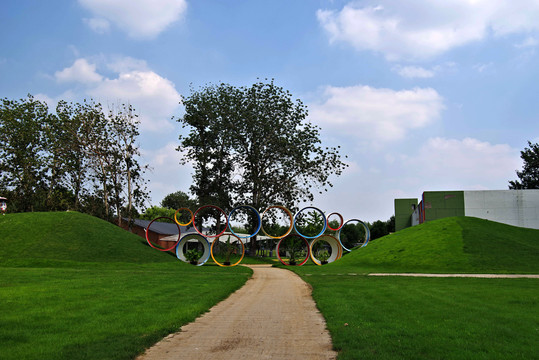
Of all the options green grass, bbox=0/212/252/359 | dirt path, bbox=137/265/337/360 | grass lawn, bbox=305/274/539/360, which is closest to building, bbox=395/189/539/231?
grass lawn, bbox=305/274/539/360

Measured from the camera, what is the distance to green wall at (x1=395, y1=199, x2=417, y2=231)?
86.8 m

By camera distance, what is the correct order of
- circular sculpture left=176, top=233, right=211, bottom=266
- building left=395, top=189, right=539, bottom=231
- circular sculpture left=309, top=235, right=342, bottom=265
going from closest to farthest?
1. circular sculpture left=176, top=233, right=211, bottom=266
2. circular sculpture left=309, top=235, right=342, bottom=265
3. building left=395, top=189, right=539, bottom=231

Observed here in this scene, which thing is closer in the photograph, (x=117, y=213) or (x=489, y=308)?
(x=489, y=308)

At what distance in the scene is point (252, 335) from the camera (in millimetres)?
8672

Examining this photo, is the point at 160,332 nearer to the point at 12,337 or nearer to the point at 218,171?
the point at 12,337

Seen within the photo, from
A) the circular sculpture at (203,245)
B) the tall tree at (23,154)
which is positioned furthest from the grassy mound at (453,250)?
the tall tree at (23,154)

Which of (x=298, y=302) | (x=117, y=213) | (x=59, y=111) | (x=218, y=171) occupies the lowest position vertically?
(x=298, y=302)

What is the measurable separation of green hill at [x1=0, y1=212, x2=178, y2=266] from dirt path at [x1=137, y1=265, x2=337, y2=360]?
23816 millimetres

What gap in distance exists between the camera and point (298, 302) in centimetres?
1398

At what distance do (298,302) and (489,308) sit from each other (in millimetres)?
5356

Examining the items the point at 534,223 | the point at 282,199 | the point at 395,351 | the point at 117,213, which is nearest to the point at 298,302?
the point at 395,351

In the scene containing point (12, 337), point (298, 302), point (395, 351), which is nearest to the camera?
point (395, 351)

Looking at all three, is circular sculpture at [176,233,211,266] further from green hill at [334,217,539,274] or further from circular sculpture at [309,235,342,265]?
green hill at [334,217,539,274]

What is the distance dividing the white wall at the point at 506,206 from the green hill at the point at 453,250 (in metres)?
13.1
